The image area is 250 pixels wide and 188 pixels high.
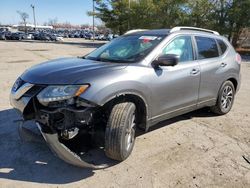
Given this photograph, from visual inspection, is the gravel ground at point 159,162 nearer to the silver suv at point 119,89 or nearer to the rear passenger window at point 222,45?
the silver suv at point 119,89

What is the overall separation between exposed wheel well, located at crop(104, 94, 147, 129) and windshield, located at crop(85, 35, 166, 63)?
1.77 ft

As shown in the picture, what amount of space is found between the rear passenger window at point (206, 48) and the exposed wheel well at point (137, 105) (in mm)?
1592

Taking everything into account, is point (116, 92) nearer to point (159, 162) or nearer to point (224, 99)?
point (159, 162)

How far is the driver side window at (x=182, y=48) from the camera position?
4.04 meters

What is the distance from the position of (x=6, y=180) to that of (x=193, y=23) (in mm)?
32471

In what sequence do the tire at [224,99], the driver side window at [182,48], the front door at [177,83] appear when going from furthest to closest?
the tire at [224,99]
the driver side window at [182,48]
the front door at [177,83]

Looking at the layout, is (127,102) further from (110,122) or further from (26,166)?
(26,166)

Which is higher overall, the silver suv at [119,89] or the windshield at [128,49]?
the windshield at [128,49]

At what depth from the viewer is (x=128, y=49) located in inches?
162

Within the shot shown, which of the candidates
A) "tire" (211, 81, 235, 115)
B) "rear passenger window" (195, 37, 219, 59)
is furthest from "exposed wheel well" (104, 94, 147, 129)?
"tire" (211, 81, 235, 115)

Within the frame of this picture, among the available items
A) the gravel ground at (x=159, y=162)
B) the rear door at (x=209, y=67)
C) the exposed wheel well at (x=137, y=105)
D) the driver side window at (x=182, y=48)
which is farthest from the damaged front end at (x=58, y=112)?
the rear door at (x=209, y=67)

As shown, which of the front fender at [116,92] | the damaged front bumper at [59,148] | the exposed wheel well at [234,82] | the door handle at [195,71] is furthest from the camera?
the exposed wheel well at [234,82]

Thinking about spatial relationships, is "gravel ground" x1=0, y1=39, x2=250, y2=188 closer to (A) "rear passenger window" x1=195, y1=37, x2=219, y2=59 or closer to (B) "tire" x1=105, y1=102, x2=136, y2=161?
(B) "tire" x1=105, y1=102, x2=136, y2=161

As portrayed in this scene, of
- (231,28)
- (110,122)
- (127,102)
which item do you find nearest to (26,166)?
(110,122)
